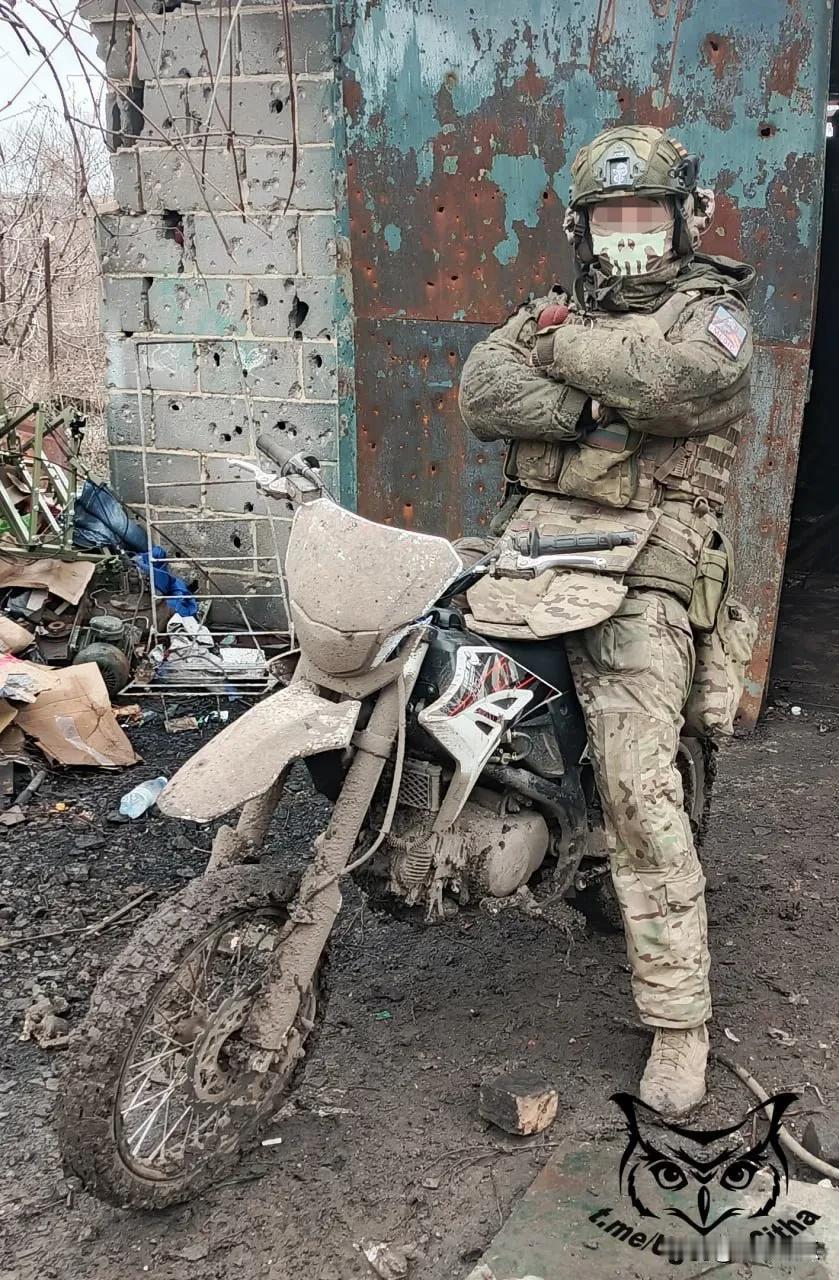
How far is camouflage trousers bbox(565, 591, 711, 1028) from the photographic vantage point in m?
2.70

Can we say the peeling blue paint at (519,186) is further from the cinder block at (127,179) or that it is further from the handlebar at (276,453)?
the handlebar at (276,453)

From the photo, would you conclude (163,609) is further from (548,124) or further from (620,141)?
(620,141)

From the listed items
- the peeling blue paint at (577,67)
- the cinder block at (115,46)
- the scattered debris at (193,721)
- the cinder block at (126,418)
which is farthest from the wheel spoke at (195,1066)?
the cinder block at (115,46)

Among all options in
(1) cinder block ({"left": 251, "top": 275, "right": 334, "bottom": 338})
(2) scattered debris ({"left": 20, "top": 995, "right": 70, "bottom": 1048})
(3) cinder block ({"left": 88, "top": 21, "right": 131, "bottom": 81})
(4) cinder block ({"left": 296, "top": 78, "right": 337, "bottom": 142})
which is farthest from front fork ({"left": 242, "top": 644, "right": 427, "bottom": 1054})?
(3) cinder block ({"left": 88, "top": 21, "right": 131, "bottom": 81})

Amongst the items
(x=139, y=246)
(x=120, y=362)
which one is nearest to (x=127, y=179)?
(x=139, y=246)

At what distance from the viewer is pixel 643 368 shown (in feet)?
8.77

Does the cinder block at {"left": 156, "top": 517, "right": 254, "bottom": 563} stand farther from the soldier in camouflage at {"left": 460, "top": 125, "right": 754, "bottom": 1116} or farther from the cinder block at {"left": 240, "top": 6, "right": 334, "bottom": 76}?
the soldier in camouflage at {"left": 460, "top": 125, "right": 754, "bottom": 1116}

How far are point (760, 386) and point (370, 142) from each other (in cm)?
205

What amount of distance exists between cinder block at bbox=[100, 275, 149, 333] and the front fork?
421 centimetres

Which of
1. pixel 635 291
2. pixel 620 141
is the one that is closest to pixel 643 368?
pixel 635 291

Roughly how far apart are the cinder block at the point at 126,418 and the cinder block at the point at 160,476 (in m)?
0.07

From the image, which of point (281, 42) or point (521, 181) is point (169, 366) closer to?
point (281, 42)

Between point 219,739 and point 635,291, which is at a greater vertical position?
point 635,291

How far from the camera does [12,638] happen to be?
17.0 ft
